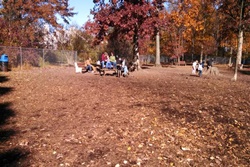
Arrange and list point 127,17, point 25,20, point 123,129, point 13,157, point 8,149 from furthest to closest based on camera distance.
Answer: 1. point 25,20
2. point 127,17
3. point 123,129
4. point 8,149
5. point 13,157

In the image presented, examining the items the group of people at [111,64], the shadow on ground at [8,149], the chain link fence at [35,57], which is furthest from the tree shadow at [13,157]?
the chain link fence at [35,57]

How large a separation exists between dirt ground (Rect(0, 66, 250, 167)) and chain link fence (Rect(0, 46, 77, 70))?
1105 centimetres

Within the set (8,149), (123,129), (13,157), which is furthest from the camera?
(123,129)

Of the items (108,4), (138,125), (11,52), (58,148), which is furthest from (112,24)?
(58,148)

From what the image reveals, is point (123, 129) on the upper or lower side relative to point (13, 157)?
upper

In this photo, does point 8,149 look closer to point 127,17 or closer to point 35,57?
point 127,17

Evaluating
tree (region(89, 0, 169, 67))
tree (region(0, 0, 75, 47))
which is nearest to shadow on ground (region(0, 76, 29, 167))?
tree (region(89, 0, 169, 67))

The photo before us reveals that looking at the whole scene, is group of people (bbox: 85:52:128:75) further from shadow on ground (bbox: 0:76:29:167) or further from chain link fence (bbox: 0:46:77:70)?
shadow on ground (bbox: 0:76:29:167)

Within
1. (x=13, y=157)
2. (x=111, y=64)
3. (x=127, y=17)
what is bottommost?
(x=13, y=157)

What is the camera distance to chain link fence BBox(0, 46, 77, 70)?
18531 mm

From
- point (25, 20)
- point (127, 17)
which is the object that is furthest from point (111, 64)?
point (25, 20)

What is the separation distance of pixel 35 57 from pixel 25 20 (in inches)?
197

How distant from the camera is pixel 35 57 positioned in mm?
21422

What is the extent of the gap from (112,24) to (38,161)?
14.9 metres
